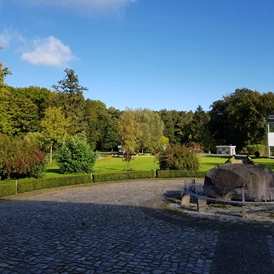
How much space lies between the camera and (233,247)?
711cm

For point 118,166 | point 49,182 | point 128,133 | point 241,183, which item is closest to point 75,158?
point 49,182

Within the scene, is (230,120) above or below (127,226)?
above

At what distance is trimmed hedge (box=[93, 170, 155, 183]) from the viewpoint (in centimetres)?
2192

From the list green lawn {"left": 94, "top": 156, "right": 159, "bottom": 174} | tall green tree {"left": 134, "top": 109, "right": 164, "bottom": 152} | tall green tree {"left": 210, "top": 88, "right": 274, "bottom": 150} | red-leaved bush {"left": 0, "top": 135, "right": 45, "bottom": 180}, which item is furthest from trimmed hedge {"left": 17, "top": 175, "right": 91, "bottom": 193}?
tall green tree {"left": 210, "top": 88, "right": 274, "bottom": 150}

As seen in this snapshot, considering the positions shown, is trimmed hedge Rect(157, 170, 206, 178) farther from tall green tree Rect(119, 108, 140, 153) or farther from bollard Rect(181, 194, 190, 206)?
tall green tree Rect(119, 108, 140, 153)

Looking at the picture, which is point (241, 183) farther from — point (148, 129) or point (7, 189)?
point (148, 129)

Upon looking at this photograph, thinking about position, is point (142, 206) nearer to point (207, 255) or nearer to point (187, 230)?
point (187, 230)

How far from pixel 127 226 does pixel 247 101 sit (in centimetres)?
6139

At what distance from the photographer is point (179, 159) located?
82.2 feet

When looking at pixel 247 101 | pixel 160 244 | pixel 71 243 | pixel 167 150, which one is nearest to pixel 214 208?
pixel 160 244

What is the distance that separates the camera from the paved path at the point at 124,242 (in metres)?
6.00

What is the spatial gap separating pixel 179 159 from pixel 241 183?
43.3 ft

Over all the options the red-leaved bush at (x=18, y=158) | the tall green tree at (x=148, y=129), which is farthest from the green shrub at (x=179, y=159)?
the tall green tree at (x=148, y=129)

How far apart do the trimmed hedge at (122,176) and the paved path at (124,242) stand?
9385mm
